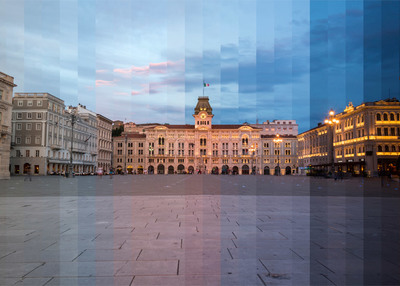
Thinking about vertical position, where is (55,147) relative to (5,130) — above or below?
below

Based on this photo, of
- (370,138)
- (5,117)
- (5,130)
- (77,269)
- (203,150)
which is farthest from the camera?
(203,150)

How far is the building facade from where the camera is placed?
353 ft

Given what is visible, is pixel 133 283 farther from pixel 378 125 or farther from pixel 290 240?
pixel 378 125

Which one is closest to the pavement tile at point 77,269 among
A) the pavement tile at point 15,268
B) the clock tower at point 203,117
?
the pavement tile at point 15,268

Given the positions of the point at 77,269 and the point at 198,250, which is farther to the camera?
the point at 198,250

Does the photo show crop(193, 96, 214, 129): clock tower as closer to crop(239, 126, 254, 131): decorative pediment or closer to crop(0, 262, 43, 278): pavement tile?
crop(239, 126, 254, 131): decorative pediment

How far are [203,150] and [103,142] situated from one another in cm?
4265

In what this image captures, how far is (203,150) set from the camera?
13812 cm

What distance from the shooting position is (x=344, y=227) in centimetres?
841

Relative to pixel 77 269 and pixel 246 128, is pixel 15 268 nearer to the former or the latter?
pixel 77 269

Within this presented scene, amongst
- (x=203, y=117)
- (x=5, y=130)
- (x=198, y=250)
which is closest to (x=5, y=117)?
(x=5, y=130)

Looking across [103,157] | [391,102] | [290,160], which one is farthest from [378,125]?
[103,157]

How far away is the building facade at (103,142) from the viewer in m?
108

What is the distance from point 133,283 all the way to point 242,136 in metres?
135
